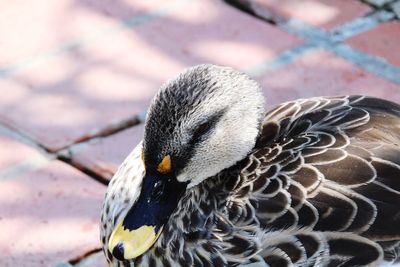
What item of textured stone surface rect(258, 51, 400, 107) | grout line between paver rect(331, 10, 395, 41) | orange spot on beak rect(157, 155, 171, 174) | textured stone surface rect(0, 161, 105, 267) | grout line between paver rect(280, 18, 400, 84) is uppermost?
orange spot on beak rect(157, 155, 171, 174)

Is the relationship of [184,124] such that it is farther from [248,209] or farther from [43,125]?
[43,125]

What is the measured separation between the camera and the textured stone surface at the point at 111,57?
10.2 feet

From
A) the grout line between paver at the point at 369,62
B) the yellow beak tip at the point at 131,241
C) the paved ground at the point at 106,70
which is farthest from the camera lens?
the grout line between paver at the point at 369,62

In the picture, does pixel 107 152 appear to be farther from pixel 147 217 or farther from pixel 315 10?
pixel 315 10

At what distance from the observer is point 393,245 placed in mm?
2148

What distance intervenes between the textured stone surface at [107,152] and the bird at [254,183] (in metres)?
0.49

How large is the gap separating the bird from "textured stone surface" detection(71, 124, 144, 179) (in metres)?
0.49

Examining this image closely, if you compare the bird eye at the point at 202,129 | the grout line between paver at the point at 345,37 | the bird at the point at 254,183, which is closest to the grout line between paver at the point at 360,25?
the grout line between paver at the point at 345,37

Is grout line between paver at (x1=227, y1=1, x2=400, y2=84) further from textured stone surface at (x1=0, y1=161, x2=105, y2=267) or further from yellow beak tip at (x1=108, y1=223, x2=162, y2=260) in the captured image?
yellow beak tip at (x1=108, y1=223, x2=162, y2=260)

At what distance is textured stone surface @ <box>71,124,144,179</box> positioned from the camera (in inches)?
115

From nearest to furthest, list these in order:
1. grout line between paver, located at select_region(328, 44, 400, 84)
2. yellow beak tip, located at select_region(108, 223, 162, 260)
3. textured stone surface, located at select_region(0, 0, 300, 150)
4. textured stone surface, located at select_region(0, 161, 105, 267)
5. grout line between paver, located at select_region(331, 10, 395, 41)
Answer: yellow beak tip, located at select_region(108, 223, 162, 260) < textured stone surface, located at select_region(0, 161, 105, 267) < textured stone surface, located at select_region(0, 0, 300, 150) < grout line between paver, located at select_region(328, 44, 400, 84) < grout line between paver, located at select_region(331, 10, 395, 41)

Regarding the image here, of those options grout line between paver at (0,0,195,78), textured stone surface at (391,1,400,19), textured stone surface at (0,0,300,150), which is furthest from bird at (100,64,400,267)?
textured stone surface at (391,1,400,19)

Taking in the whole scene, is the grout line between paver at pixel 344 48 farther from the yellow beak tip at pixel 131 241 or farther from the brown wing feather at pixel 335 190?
the yellow beak tip at pixel 131 241

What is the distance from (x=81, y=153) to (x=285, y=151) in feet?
2.81
